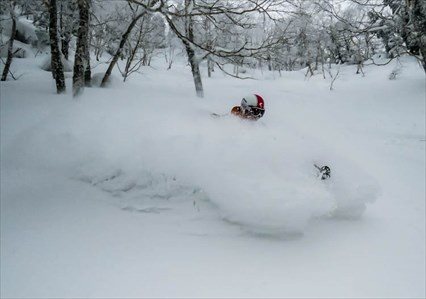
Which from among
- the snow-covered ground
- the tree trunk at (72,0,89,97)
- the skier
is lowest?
the snow-covered ground

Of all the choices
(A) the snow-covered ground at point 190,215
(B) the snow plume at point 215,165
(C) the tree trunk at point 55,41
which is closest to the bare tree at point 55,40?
(C) the tree trunk at point 55,41

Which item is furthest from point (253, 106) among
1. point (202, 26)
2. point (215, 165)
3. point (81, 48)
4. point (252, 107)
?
point (202, 26)

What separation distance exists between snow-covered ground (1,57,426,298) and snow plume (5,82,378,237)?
15 millimetres

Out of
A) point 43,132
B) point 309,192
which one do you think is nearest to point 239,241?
point 309,192

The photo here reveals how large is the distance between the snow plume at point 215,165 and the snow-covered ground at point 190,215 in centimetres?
1

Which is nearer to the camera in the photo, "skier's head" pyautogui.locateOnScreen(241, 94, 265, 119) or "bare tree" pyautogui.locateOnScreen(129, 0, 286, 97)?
"bare tree" pyautogui.locateOnScreen(129, 0, 286, 97)

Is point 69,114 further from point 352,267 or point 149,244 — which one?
point 352,267

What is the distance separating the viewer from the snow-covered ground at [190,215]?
109 inches

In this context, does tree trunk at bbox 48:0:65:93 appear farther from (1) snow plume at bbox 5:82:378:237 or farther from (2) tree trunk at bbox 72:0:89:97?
(1) snow plume at bbox 5:82:378:237

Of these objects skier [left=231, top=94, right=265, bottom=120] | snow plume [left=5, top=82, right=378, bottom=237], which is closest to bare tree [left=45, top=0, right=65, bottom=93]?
snow plume [left=5, top=82, right=378, bottom=237]

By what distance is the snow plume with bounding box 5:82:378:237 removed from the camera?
3391 mm

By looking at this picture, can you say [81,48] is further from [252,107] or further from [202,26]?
[202,26]

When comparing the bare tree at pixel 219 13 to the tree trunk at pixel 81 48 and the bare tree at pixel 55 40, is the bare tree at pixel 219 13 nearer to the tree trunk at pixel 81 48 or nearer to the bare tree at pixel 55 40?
the tree trunk at pixel 81 48

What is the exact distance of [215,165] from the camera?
12.1ft
